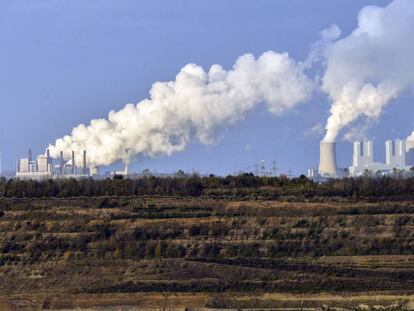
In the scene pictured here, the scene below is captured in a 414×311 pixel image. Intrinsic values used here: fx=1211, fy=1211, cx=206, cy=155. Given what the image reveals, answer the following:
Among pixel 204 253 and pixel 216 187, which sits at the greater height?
pixel 216 187

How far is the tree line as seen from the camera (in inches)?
4027

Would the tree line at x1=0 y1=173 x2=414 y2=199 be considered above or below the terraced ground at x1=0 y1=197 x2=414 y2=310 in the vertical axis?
above

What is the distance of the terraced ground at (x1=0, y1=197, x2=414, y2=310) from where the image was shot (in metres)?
74.8

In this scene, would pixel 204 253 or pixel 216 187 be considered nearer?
pixel 204 253

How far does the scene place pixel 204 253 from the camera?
85.9 m

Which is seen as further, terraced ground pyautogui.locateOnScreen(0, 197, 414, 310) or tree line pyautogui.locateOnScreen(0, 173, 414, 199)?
tree line pyautogui.locateOnScreen(0, 173, 414, 199)

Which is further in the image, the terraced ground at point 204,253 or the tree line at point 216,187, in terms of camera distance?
the tree line at point 216,187

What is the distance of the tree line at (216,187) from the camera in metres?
102

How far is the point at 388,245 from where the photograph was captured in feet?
280

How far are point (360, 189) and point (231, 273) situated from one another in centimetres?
2679

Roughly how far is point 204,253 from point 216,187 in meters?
20.3

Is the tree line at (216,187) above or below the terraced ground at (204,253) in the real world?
above

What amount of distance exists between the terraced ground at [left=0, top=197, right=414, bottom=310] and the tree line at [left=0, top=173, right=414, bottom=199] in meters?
4.00

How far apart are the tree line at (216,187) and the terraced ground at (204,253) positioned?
157 inches
